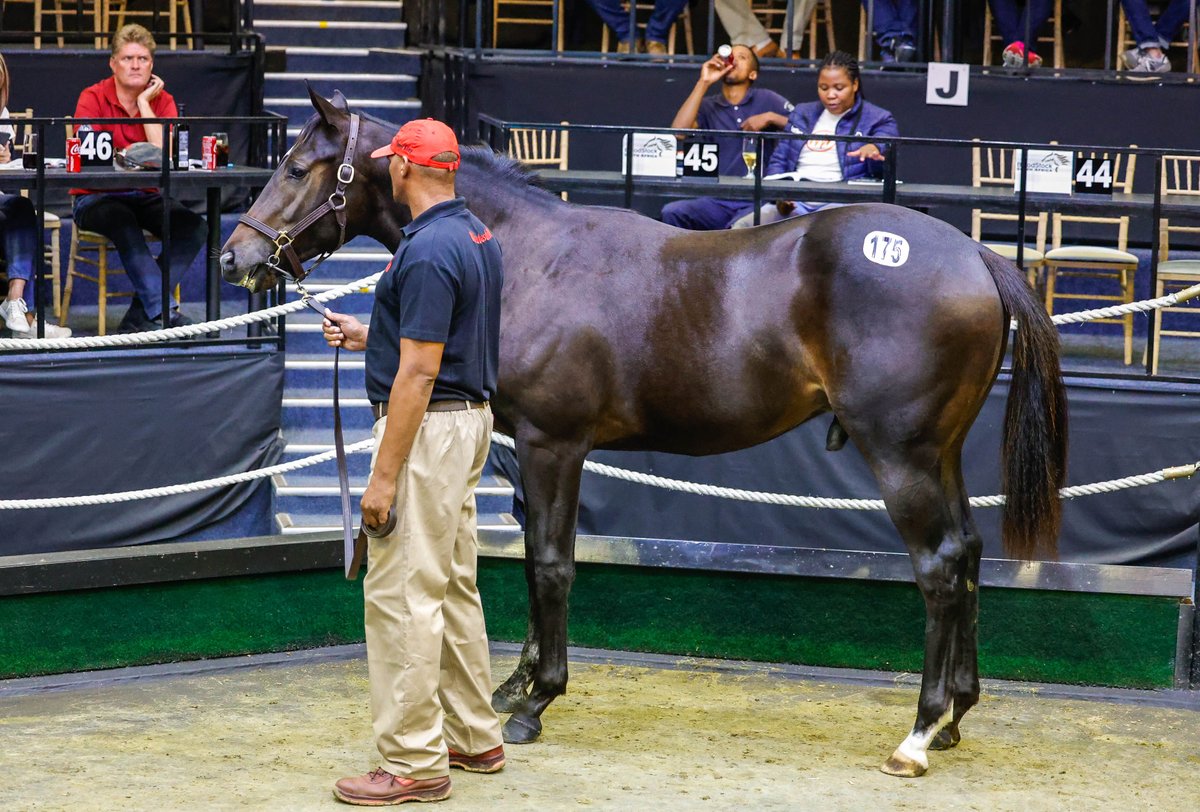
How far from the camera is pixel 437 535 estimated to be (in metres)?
4.40

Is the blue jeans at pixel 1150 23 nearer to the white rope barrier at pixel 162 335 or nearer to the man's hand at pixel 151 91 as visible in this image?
the man's hand at pixel 151 91

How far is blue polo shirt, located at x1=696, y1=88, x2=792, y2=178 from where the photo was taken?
9.49m

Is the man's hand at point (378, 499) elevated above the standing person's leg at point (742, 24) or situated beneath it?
situated beneath

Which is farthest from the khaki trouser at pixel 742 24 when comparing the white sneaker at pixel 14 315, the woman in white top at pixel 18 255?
the white sneaker at pixel 14 315

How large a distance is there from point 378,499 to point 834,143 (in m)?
4.94

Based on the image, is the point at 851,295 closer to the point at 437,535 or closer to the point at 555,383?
the point at 555,383

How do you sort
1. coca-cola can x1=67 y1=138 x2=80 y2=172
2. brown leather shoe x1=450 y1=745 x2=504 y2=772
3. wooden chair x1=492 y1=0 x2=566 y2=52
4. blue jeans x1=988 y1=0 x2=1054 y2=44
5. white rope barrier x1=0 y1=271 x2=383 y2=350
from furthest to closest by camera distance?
wooden chair x1=492 y1=0 x2=566 y2=52 → blue jeans x1=988 y1=0 x2=1054 y2=44 → coca-cola can x1=67 y1=138 x2=80 y2=172 → white rope barrier x1=0 y1=271 x2=383 y2=350 → brown leather shoe x1=450 y1=745 x2=504 y2=772

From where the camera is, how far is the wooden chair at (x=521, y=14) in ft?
41.9

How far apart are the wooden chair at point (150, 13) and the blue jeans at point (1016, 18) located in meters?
5.81

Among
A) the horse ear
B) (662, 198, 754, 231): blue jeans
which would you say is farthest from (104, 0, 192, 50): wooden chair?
the horse ear

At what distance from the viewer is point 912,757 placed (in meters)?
4.91

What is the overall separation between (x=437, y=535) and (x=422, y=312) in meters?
0.62

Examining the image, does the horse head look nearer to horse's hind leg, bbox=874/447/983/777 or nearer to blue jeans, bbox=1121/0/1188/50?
horse's hind leg, bbox=874/447/983/777

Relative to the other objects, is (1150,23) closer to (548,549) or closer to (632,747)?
(548,549)
